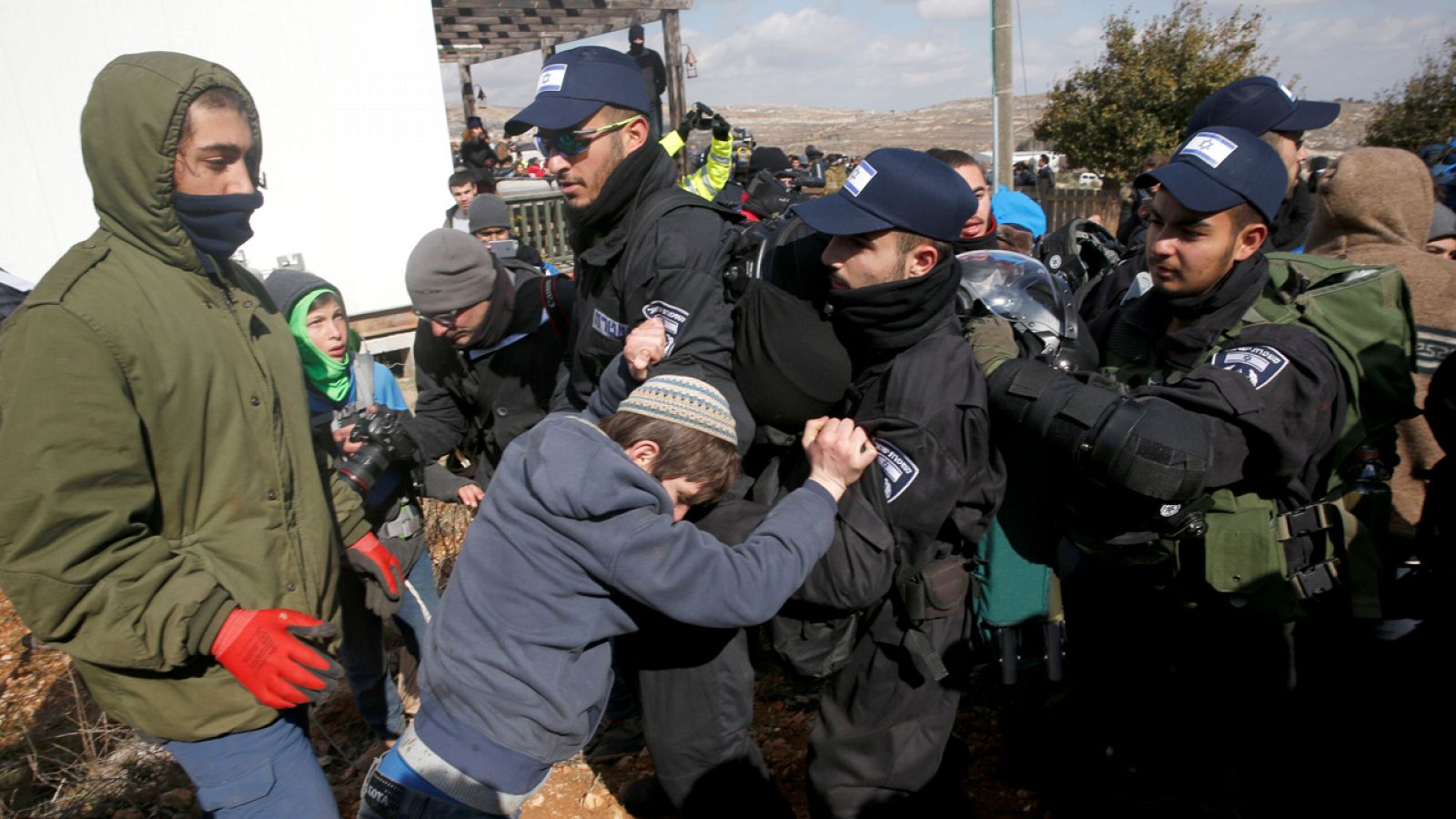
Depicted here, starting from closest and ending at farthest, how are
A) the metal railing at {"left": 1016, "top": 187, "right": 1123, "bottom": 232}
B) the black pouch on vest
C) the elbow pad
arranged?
the elbow pad, the black pouch on vest, the metal railing at {"left": 1016, "top": 187, "right": 1123, "bottom": 232}

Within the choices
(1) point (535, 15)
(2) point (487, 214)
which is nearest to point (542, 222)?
(2) point (487, 214)

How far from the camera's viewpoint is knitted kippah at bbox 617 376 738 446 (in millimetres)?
1925

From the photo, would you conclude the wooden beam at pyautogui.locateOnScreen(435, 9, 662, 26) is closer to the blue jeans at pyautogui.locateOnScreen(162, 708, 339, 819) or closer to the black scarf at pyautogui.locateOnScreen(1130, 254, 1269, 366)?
the black scarf at pyautogui.locateOnScreen(1130, 254, 1269, 366)

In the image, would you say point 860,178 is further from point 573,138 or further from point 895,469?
point 573,138

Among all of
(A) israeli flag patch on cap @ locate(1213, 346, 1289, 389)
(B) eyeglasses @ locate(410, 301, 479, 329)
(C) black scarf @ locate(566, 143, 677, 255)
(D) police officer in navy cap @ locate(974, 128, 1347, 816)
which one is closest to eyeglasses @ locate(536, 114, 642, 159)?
(C) black scarf @ locate(566, 143, 677, 255)

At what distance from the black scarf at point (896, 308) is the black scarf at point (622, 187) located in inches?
33.6

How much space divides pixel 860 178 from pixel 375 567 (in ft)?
5.90

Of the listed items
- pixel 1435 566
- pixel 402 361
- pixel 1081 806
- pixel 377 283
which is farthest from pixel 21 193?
pixel 1435 566

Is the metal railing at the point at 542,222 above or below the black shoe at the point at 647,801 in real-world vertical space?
above

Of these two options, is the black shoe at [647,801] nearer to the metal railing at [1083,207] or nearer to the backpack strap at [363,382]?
the backpack strap at [363,382]

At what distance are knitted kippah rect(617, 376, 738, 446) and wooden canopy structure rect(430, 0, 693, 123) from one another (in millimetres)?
10340

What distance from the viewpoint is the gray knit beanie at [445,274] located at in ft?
10.4

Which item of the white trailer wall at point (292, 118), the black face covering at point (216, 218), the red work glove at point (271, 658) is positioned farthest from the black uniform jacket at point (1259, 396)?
the white trailer wall at point (292, 118)

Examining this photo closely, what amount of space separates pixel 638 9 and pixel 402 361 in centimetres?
611
